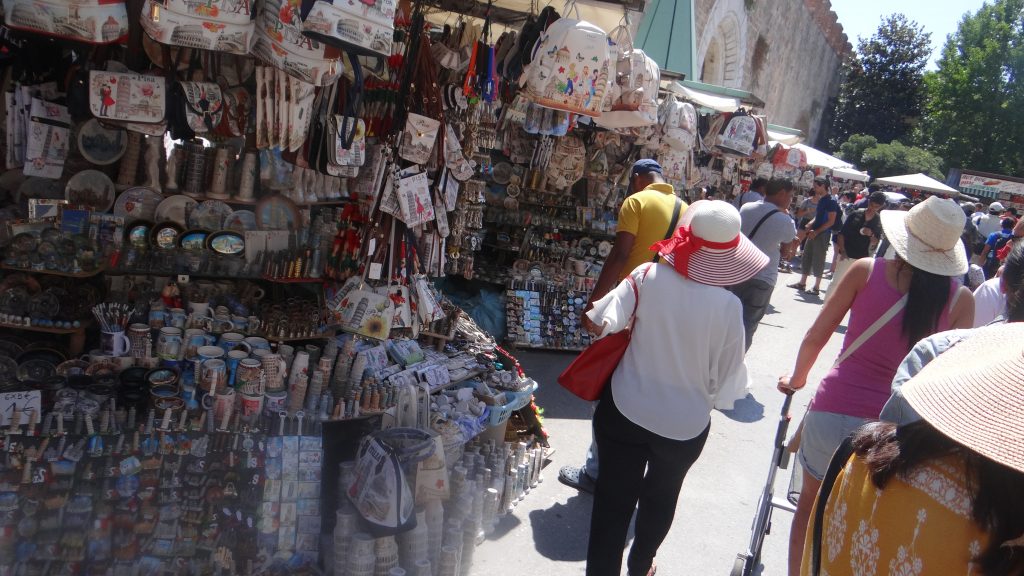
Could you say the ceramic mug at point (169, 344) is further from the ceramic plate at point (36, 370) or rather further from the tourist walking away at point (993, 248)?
the tourist walking away at point (993, 248)

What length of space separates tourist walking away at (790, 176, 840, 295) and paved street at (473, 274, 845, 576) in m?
4.99

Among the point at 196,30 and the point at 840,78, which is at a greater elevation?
the point at 840,78

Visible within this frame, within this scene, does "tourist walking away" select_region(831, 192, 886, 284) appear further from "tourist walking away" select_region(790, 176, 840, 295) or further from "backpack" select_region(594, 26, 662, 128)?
"backpack" select_region(594, 26, 662, 128)

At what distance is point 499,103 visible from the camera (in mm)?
5148

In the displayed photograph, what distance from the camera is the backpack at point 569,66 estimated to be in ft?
12.3

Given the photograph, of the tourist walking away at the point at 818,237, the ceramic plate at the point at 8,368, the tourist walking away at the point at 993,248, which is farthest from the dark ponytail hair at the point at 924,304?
the tourist walking away at the point at 818,237

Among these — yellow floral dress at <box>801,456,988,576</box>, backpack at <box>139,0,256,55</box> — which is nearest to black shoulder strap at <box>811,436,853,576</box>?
yellow floral dress at <box>801,456,988,576</box>

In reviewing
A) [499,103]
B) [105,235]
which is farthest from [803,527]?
[499,103]

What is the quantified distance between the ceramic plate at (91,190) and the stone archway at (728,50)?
15481 mm

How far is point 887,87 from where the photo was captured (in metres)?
34.2

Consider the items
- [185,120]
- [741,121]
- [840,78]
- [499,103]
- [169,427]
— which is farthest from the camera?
[840,78]

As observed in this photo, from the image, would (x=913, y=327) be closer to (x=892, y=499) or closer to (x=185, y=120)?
(x=892, y=499)

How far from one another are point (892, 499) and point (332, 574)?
2393 mm

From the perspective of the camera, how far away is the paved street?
10.9 feet
